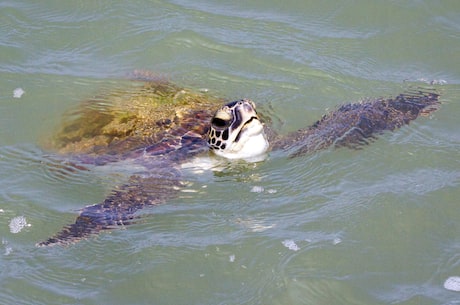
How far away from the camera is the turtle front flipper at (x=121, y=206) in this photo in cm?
547

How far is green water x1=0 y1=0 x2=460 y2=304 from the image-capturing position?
4988mm

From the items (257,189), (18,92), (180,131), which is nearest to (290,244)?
(257,189)

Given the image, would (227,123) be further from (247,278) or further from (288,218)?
(247,278)

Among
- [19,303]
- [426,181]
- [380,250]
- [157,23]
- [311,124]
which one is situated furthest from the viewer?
[157,23]

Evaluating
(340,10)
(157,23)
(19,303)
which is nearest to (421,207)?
(19,303)

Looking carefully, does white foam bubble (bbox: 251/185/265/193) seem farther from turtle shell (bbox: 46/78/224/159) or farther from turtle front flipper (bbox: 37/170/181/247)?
turtle shell (bbox: 46/78/224/159)

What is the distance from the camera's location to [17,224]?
5.69 m

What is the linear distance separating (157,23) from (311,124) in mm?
2781

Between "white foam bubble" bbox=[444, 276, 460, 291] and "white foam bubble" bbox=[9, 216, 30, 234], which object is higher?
"white foam bubble" bbox=[444, 276, 460, 291]

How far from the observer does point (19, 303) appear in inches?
191

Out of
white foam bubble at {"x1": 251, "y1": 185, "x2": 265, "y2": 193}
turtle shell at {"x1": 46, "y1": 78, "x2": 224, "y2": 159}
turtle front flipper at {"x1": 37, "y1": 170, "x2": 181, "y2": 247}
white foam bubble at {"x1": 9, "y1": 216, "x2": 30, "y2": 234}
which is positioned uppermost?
turtle shell at {"x1": 46, "y1": 78, "x2": 224, "y2": 159}

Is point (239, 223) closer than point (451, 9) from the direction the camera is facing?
Yes

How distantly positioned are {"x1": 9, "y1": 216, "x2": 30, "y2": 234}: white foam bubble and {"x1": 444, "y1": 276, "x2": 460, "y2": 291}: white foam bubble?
11.1 feet

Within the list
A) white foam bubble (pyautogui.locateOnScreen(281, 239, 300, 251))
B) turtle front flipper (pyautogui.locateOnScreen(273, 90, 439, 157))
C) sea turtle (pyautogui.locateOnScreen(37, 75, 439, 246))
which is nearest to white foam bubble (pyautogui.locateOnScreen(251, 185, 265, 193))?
sea turtle (pyautogui.locateOnScreen(37, 75, 439, 246))
